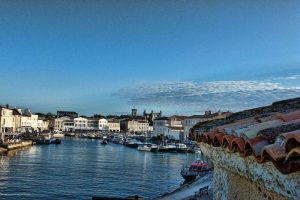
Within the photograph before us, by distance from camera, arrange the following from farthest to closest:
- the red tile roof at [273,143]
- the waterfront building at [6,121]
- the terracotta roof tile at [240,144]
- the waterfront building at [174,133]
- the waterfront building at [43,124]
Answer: the waterfront building at [43,124] → the waterfront building at [174,133] → the waterfront building at [6,121] → the terracotta roof tile at [240,144] → the red tile roof at [273,143]

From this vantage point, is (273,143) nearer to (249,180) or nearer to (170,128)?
(249,180)

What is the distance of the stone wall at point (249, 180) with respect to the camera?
9.49 ft

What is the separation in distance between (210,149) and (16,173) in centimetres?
4549

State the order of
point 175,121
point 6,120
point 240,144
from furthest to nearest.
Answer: point 175,121 → point 6,120 → point 240,144

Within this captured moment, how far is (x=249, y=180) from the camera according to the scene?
415 centimetres

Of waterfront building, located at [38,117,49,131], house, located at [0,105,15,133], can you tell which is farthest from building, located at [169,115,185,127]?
waterfront building, located at [38,117,49,131]

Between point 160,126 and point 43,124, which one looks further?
point 43,124

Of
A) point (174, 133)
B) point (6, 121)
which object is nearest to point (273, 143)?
point (6, 121)

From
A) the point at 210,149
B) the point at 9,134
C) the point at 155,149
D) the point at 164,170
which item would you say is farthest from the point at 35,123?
the point at 210,149

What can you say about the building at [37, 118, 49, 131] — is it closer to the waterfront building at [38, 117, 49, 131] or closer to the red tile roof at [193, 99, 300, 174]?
the waterfront building at [38, 117, 49, 131]

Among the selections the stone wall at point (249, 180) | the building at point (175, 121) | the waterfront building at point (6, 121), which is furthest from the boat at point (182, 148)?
the stone wall at point (249, 180)

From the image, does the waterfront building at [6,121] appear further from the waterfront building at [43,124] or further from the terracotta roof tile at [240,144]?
the terracotta roof tile at [240,144]

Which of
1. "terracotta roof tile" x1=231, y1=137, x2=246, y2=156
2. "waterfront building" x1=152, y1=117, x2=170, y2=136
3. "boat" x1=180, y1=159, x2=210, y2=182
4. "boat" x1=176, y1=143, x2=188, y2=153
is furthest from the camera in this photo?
"waterfront building" x1=152, y1=117, x2=170, y2=136

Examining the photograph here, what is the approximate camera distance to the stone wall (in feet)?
9.49
